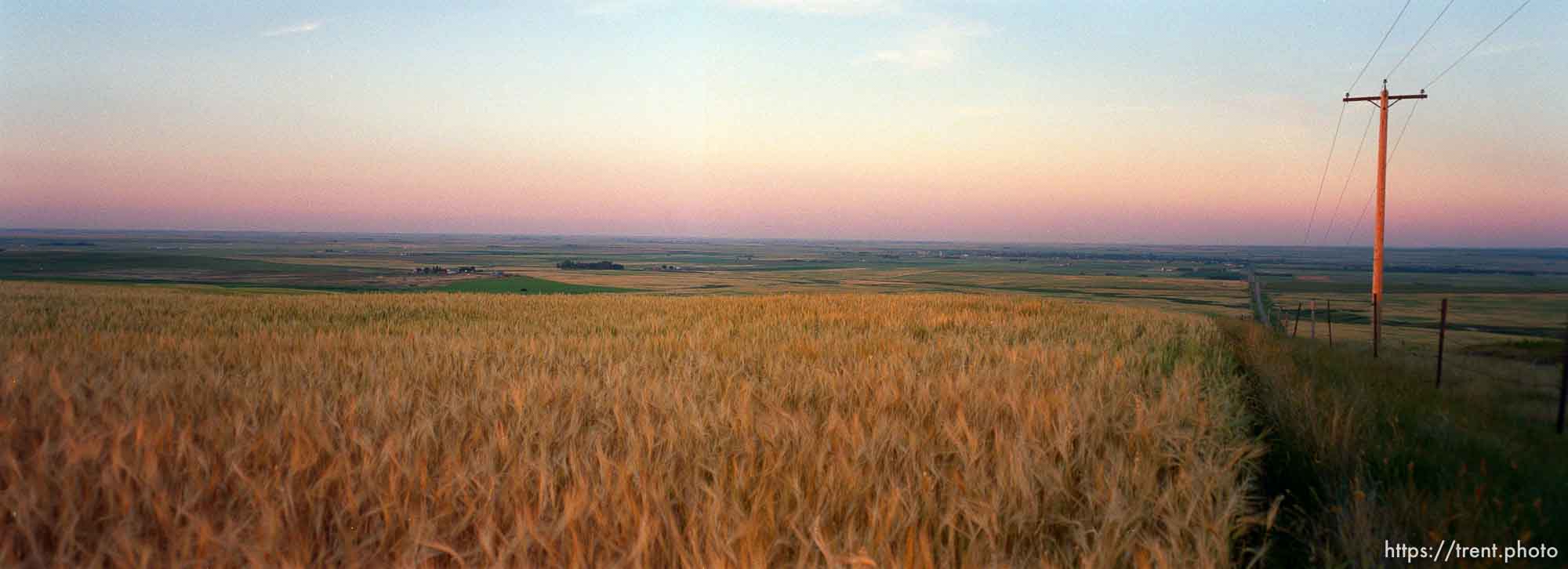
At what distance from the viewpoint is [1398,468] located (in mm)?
3557

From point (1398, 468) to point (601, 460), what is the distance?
12.2 ft

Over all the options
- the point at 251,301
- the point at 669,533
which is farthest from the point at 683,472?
the point at 251,301

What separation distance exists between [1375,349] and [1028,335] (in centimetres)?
805

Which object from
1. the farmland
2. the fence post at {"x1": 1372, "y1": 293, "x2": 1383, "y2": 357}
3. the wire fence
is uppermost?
the farmland

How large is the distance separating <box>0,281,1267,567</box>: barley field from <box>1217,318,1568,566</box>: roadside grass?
296mm

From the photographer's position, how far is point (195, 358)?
16.3ft

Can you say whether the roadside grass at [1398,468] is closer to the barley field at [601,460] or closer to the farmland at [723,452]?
the farmland at [723,452]

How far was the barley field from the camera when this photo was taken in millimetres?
1819

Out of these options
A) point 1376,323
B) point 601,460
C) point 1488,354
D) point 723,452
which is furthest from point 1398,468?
point 1488,354

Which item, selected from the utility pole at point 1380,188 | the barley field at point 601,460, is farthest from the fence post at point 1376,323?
the barley field at point 601,460

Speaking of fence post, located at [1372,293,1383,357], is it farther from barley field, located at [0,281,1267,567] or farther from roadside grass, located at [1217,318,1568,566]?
barley field, located at [0,281,1267,567]

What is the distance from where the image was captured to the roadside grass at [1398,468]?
2559 mm

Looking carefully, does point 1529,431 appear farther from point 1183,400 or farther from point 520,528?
point 520,528

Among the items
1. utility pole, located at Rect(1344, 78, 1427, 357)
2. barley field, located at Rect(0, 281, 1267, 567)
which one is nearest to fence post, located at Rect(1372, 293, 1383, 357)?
utility pole, located at Rect(1344, 78, 1427, 357)
